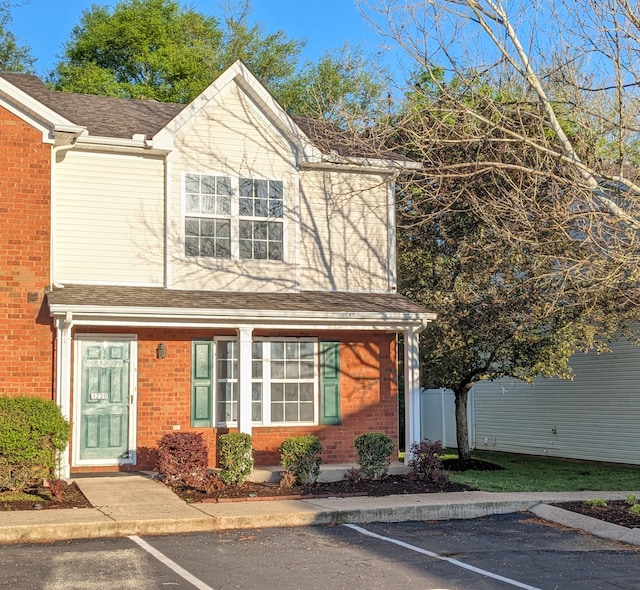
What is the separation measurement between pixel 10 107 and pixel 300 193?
5.26 metres

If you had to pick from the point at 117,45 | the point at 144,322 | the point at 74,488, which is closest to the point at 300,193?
the point at 144,322

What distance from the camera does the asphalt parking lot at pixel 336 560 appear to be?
813 cm

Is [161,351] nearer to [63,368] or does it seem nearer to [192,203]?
[63,368]

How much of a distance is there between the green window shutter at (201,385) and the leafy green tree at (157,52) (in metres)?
18.3

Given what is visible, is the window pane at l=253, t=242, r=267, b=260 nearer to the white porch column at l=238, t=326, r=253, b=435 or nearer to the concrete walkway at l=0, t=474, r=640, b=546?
the white porch column at l=238, t=326, r=253, b=435

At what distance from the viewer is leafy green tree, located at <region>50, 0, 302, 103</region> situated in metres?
32.5

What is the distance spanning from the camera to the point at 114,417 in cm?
1489

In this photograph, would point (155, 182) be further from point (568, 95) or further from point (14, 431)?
point (568, 95)

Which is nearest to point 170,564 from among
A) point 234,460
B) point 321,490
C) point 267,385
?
point 234,460

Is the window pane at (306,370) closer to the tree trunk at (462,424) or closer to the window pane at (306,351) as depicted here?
the window pane at (306,351)

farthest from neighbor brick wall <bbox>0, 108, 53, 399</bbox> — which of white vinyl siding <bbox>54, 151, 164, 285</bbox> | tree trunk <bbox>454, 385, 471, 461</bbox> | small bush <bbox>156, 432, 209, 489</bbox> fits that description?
tree trunk <bbox>454, 385, 471, 461</bbox>

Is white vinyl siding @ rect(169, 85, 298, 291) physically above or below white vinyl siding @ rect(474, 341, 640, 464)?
above

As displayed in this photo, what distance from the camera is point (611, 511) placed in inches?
482

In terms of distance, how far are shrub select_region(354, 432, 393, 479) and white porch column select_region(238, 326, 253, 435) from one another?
5.97 feet
